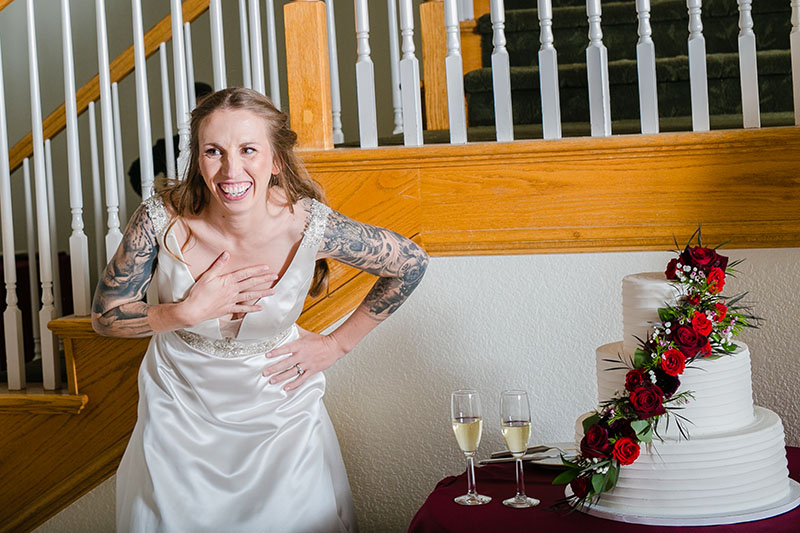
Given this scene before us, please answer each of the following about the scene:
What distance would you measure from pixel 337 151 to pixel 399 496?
97cm

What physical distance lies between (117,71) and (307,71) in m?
1.18

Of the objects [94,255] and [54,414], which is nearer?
[54,414]

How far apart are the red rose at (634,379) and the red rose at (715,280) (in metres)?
0.20

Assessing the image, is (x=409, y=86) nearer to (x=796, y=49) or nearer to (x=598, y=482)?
(x=796, y=49)

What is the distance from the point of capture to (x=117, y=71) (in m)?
3.23

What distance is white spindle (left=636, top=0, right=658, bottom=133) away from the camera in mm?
2242

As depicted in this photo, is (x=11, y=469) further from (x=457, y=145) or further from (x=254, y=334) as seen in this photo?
(x=457, y=145)

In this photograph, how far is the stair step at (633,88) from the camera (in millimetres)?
3098

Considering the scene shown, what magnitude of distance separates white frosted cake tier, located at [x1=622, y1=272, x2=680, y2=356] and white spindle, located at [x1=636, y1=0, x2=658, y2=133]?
791 millimetres

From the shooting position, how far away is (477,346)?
2369 mm

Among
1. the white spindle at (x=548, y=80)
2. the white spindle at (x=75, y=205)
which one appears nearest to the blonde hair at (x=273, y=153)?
the white spindle at (x=75, y=205)

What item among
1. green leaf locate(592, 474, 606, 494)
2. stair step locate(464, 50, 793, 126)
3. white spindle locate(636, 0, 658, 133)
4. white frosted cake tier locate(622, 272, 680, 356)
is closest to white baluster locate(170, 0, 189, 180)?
stair step locate(464, 50, 793, 126)

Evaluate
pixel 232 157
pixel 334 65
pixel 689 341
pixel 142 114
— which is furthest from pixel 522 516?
pixel 334 65

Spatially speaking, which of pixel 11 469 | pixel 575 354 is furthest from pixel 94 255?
pixel 575 354
